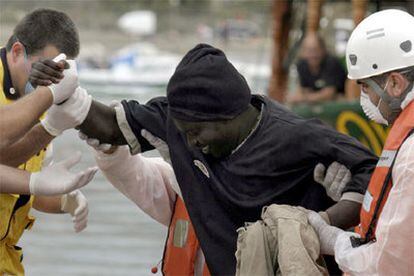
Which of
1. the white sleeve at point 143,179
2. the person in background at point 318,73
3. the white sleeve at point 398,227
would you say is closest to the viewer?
the white sleeve at point 398,227

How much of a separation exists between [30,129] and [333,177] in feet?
3.64

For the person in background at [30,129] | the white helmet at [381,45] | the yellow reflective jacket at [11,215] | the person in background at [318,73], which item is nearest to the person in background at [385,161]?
the white helmet at [381,45]

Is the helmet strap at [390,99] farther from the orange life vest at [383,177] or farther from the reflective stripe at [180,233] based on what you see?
the reflective stripe at [180,233]

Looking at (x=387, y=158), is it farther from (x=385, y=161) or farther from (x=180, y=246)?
(x=180, y=246)

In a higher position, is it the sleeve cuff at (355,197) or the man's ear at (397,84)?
the man's ear at (397,84)

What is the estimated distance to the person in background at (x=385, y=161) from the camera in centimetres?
374

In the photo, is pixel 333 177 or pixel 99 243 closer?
pixel 333 177

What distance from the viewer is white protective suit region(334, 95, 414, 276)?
3.71 m

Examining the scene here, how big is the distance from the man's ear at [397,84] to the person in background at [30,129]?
111 centimetres

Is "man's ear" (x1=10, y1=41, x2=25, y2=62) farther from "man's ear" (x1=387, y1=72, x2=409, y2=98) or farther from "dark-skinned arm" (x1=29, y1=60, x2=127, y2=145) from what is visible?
"man's ear" (x1=387, y1=72, x2=409, y2=98)

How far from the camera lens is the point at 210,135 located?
421cm

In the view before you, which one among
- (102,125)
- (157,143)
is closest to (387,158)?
(157,143)

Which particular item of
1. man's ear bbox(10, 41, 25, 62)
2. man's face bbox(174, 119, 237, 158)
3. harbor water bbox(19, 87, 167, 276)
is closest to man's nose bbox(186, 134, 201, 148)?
man's face bbox(174, 119, 237, 158)

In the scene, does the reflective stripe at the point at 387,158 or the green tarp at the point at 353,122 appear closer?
the reflective stripe at the point at 387,158
